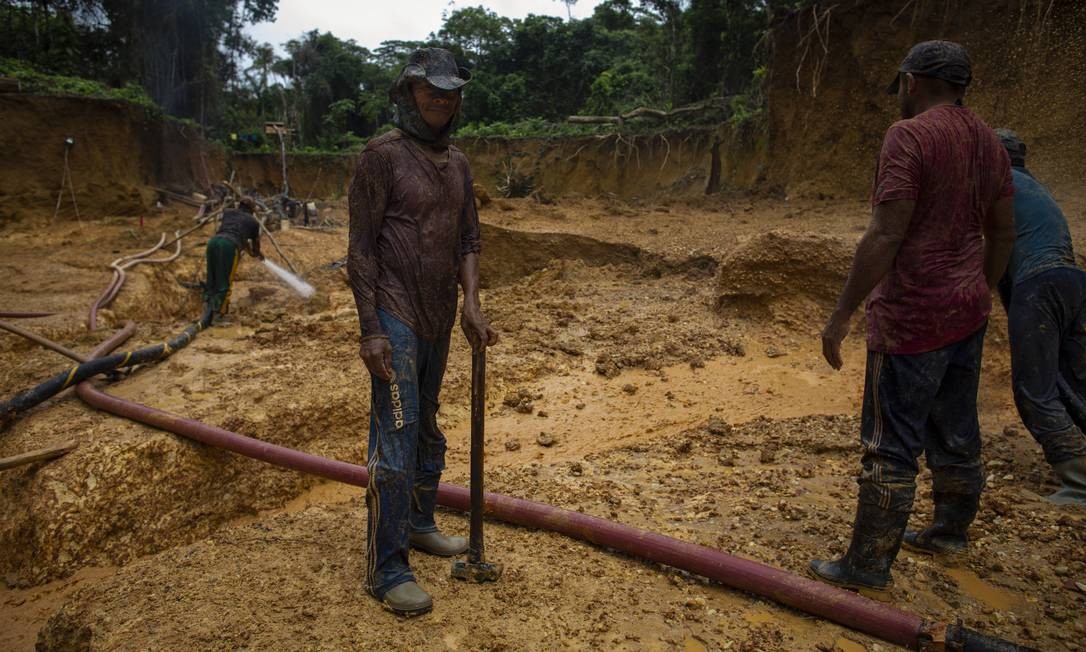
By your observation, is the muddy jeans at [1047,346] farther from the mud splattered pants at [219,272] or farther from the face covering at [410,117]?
the mud splattered pants at [219,272]

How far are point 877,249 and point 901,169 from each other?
0.28 meters

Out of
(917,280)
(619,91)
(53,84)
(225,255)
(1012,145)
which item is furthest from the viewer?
(619,91)

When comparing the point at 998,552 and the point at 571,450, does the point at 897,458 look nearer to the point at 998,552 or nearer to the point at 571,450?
the point at 998,552

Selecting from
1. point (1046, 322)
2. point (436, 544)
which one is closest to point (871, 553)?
point (436, 544)

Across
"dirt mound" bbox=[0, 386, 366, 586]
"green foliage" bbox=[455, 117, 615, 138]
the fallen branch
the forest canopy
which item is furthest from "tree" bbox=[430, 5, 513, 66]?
"dirt mound" bbox=[0, 386, 366, 586]

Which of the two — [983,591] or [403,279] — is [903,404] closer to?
[983,591]

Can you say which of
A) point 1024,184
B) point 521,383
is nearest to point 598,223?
point 521,383

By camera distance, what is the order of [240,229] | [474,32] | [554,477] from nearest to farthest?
1. [554,477]
2. [240,229]
3. [474,32]

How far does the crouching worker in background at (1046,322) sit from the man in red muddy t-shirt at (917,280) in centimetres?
117

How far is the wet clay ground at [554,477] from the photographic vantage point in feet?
8.09

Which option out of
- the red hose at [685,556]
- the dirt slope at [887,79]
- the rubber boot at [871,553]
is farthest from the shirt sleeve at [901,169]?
the dirt slope at [887,79]

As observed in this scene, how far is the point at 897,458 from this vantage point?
2453 millimetres

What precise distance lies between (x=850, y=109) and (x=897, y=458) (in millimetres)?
8802

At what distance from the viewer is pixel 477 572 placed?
2.65m
